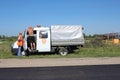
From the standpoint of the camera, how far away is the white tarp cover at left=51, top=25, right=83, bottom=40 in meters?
21.7

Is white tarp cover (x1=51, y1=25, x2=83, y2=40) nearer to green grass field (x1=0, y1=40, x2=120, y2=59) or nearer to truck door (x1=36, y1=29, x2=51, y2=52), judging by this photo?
truck door (x1=36, y1=29, x2=51, y2=52)

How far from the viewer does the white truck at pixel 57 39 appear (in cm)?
2139

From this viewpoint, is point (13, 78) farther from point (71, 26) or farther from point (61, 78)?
point (71, 26)

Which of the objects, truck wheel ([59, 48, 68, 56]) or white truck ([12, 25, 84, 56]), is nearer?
white truck ([12, 25, 84, 56])

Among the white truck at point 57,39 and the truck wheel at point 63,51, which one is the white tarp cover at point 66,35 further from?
the truck wheel at point 63,51

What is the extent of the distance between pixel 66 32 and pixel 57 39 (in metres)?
0.95

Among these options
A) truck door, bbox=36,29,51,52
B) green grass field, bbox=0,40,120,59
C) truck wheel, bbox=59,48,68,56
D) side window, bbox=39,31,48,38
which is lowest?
green grass field, bbox=0,40,120,59

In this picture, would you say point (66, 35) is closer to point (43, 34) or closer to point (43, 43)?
point (43, 34)

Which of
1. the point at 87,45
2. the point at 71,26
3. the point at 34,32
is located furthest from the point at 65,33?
the point at 87,45

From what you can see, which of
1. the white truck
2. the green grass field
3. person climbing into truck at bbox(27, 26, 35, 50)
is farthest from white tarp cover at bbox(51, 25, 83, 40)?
person climbing into truck at bbox(27, 26, 35, 50)

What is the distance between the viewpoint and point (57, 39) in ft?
70.9

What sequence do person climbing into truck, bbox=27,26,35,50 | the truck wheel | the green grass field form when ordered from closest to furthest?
the green grass field → person climbing into truck, bbox=27,26,35,50 → the truck wheel

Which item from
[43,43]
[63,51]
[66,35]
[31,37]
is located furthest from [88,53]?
[31,37]

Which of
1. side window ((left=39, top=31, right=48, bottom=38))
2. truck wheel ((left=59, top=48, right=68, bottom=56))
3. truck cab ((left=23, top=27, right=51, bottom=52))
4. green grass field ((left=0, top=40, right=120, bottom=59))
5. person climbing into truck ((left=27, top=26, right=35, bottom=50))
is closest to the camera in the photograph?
green grass field ((left=0, top=40, right=120, bottom=59))
